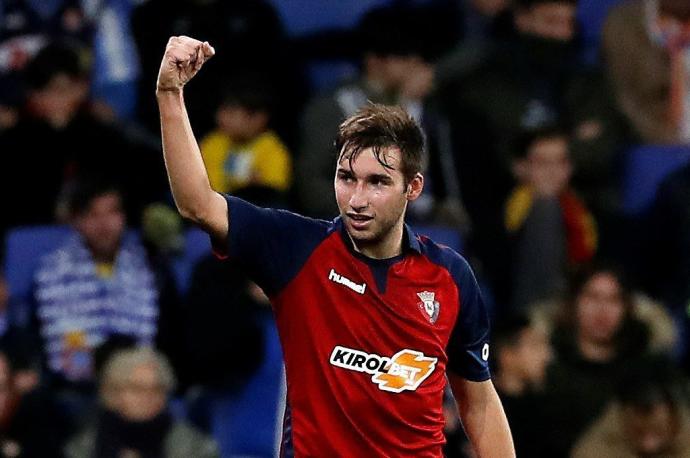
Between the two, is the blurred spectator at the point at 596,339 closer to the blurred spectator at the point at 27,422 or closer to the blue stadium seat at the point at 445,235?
the blue stadium seat at the point at 445,235

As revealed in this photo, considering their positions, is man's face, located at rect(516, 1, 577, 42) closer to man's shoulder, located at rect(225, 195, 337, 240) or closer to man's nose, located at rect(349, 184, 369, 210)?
man's shoulder, located at rect(225, 195, 337, 240)

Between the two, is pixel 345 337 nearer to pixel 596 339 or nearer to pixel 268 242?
pixel 268 242

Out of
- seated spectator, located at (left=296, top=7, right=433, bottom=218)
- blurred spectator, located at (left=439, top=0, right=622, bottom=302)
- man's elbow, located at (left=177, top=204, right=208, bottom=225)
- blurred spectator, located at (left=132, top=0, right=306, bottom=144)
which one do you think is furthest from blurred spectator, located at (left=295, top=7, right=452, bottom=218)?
man's elbow, located at (left=177, top=204, right=208, bottom=225)

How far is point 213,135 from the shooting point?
8.10 m

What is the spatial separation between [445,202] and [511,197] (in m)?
0.32

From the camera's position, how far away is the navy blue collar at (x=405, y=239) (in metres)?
4.18

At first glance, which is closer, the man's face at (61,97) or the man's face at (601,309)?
the man's face at (601,309)

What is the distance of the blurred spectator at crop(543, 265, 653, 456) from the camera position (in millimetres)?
7176

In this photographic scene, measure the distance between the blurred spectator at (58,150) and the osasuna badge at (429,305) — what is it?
391cm

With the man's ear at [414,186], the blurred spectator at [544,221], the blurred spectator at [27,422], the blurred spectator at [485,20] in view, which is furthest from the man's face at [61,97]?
the man's ear at [414,186]

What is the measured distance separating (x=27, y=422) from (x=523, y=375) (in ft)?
7.05

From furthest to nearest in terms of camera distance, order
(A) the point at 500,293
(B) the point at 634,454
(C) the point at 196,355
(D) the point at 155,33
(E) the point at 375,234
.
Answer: (D) the point at 155,33 → (A) the point at 500,293 → (C) the point at 196,355 → (B) the point at 634,454 → (E) the point at 375,234

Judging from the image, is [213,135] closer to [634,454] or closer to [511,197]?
[511,197]

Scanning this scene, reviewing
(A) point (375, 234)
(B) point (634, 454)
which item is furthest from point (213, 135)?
(A) point (375, 234)
